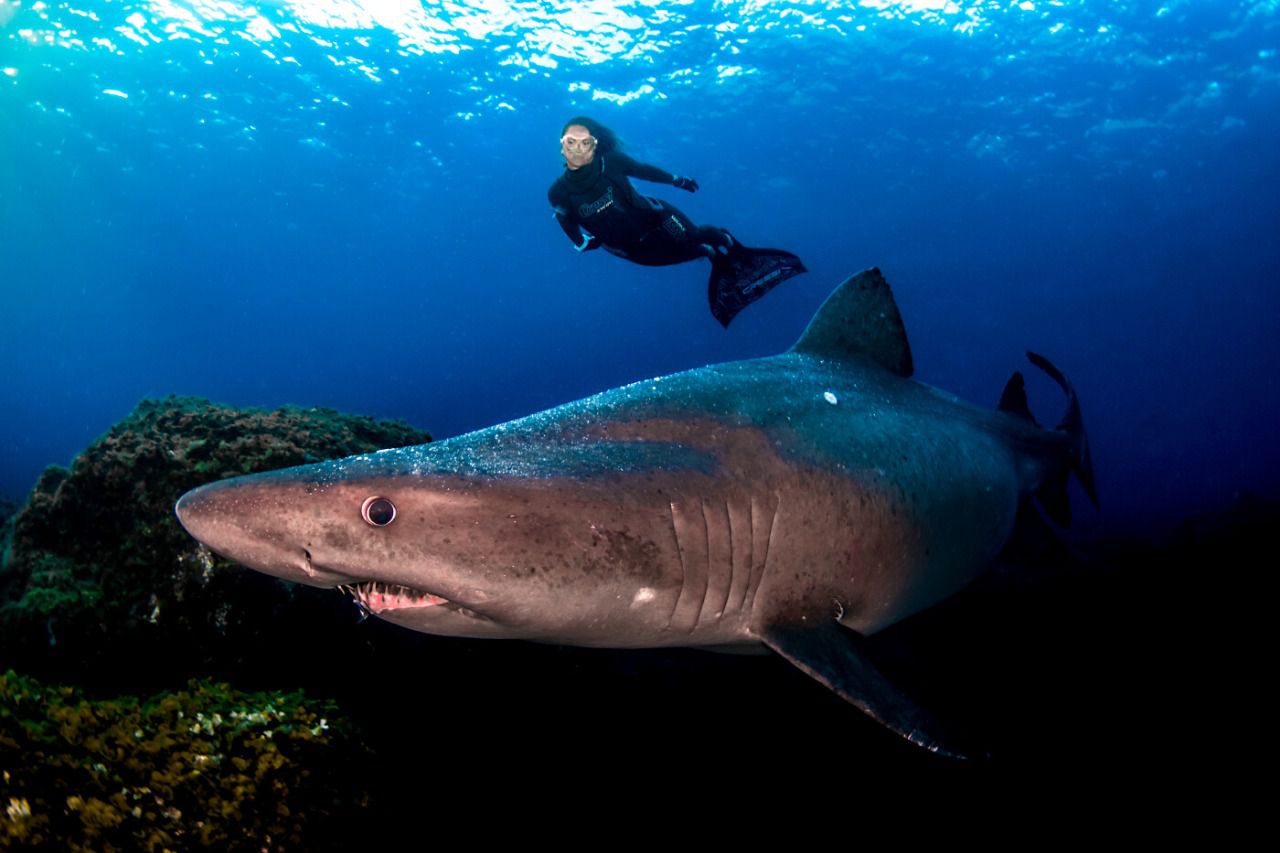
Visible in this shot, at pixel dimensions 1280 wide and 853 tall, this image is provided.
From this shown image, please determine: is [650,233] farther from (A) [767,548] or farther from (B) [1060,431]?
(A) [767,548]

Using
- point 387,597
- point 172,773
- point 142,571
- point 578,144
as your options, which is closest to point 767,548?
point 387,597

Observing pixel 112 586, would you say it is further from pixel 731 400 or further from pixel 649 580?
pixel 731 400

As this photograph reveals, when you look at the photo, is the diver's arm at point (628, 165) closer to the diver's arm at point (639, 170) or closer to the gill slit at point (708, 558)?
the diver's arm at point (639, 170)

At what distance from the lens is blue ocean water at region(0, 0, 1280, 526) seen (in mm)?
29797

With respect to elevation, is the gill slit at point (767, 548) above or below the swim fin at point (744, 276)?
below

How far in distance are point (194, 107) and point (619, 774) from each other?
166 ft

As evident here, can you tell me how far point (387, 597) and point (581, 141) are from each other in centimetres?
704

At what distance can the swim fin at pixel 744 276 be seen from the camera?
7.46 meters

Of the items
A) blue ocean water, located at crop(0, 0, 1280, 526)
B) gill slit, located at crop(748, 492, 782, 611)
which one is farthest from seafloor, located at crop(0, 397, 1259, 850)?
blue ocean water, located at crop(0, 0, 1280, 526)

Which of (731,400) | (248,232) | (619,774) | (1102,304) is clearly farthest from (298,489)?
(1102,304)

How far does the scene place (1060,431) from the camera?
5.95 m

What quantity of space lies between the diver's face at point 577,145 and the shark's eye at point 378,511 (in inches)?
273

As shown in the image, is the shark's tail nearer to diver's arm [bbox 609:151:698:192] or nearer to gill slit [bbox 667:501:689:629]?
gill slit [bbox 667:501:689:629]

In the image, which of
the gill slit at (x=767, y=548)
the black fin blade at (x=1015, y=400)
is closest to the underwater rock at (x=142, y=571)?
the gill slit at (x=767, y=548)
